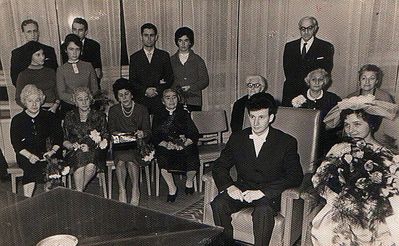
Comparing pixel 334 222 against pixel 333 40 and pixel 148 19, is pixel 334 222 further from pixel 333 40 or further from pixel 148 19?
pixel 148 19

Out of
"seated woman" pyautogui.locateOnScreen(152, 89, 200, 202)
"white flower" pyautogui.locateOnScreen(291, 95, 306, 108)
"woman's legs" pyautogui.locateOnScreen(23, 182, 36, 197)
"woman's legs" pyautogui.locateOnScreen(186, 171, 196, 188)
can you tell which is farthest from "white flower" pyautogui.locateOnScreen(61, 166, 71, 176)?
"white flower" pyautogui.locateOnScreen(291, 95, 306, 108)

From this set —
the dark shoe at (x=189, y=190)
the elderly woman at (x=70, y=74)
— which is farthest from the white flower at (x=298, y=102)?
the elderly woman at (x=70, y=74)

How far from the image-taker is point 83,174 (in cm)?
438

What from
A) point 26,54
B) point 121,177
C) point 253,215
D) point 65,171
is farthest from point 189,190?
point 26,54

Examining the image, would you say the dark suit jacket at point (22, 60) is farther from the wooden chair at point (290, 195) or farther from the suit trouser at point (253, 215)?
the suit trouser at point (253, 215)

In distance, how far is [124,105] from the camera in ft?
15.2

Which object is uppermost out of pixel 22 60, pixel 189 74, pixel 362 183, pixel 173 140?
pixel 22 60

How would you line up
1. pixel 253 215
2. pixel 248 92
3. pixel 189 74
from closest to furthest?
pixel 253 215, pixel 248 92, pixel 189 74

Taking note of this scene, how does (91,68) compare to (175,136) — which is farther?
(91,68)

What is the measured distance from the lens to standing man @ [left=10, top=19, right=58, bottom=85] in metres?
4.81

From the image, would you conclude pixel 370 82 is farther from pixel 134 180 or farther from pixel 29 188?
pixel 29 188

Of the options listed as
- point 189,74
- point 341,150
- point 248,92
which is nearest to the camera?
point 341,150

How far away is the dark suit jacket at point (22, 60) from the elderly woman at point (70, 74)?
253mm

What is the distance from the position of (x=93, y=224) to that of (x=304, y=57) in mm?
3357
